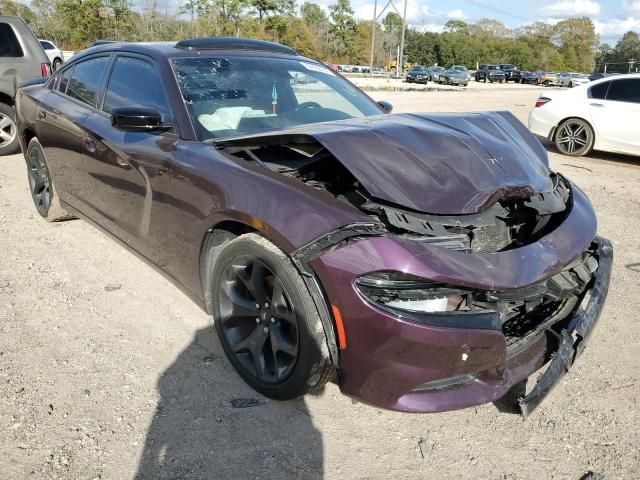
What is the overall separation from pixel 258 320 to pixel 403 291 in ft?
2.72

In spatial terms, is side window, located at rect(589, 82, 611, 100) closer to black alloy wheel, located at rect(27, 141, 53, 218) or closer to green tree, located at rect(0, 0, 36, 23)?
black alloy wheel, located at rect(27, 141, 53, 218)

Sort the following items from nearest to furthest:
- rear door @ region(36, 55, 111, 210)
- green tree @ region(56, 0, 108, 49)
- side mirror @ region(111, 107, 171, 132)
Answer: side mirror @ region(111, 107, 171, 132) < rear door @ region(36, 55, 111, 210) < green tree @ region(56, 0, 108, 49)

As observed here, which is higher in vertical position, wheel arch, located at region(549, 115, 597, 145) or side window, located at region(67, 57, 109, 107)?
side window, located at region(67, 57, 109, 107)

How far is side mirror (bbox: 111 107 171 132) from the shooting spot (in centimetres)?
Answer: 288

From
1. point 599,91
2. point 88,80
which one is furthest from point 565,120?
point 88,80

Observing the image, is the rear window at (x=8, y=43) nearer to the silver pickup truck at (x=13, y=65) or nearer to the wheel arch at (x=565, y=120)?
the silver pickup truck at (x=13, y=65)

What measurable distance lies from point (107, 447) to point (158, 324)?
1.07m

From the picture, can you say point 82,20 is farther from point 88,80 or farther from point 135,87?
point 135,87

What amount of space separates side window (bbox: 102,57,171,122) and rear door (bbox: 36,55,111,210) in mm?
215

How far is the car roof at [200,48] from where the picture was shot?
342cm

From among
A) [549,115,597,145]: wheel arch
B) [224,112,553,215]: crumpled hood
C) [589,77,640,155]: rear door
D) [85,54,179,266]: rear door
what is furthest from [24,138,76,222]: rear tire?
[589,77,640,155]: rear door

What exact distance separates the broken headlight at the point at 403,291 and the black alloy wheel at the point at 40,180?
148 inches

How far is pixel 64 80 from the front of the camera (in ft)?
14.7

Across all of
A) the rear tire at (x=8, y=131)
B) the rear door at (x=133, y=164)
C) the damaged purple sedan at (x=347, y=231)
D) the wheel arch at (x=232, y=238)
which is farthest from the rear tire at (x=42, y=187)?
the rear tire at (x=8, y=131)
